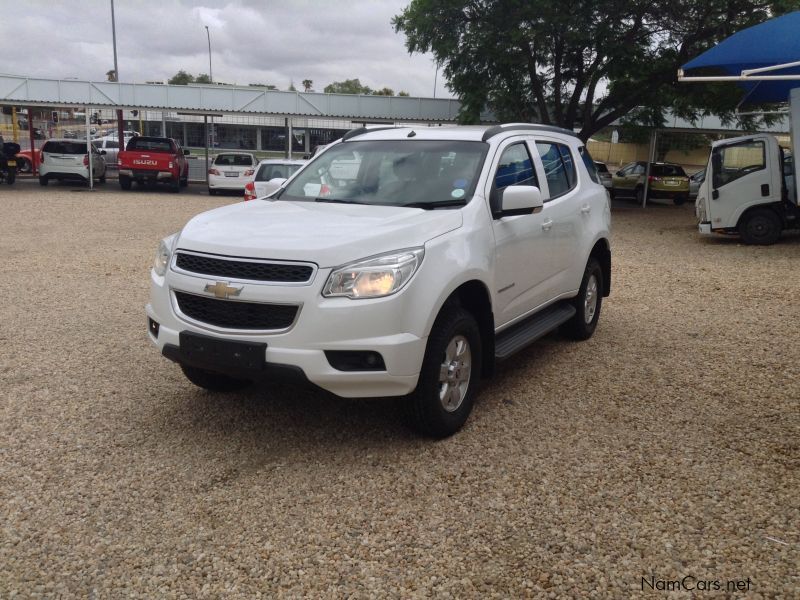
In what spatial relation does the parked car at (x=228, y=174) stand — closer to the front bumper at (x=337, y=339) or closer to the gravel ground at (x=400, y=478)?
the gravel ground at (x=400, y=478)

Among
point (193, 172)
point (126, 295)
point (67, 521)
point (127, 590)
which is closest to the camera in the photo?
point (127, 590)

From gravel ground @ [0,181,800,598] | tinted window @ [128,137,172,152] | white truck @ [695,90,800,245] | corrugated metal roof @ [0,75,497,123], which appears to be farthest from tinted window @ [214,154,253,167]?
gravel ground @ [0,181,800,598]

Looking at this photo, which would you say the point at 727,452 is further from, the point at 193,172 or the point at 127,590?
the point at 193,172

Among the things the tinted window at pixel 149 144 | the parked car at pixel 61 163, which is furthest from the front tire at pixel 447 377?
the parked car at pixel 61 163

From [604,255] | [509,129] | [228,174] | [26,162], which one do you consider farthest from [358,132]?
[26,162]

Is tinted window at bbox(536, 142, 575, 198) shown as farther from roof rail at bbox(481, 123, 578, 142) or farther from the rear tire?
the rear tire

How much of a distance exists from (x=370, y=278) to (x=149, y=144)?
74.6 feet

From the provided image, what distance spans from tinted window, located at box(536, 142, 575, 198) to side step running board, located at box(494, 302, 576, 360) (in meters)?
0.94

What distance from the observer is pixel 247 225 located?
4.12 meters

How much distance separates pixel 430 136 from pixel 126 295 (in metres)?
4.47

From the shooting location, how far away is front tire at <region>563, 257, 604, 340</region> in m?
6.25

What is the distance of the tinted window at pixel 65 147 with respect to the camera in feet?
78.6

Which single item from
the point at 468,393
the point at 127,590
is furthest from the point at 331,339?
the point at 127,590

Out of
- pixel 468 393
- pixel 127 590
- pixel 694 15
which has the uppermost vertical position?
pixel 694 15
